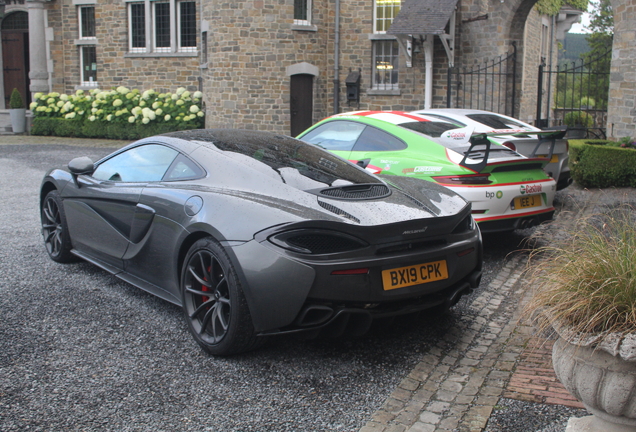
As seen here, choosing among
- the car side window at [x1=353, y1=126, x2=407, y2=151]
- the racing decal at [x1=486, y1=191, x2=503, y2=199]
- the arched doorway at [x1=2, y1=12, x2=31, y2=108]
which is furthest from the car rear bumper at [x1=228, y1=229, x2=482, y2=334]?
the arched doorway at [x1=2, y1=12, x2=31, y2=108]

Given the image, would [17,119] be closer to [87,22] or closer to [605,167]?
[87,22]

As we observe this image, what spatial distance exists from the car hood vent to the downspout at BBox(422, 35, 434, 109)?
1451cm

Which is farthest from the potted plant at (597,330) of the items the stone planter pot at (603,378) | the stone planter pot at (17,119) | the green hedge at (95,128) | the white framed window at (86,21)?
the white framed window at (86,21)

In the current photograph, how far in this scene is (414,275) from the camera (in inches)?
151

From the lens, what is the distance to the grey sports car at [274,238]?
3631 mm

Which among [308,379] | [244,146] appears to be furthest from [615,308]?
[244,146]

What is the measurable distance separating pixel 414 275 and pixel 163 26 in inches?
836

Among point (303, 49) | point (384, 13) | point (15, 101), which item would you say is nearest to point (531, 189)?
point (303, 49)

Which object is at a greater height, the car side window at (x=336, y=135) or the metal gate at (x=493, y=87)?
the metal gate at (x=493, y=87)

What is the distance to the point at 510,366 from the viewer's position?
388 centimetres

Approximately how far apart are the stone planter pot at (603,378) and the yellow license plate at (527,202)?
3533 mm

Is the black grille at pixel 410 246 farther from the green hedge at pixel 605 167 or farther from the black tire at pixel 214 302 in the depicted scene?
the green hedge at pixel 605 167

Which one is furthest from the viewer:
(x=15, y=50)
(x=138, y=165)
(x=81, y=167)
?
(x=15, y=50)

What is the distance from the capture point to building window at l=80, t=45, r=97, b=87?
2458 centimetres
